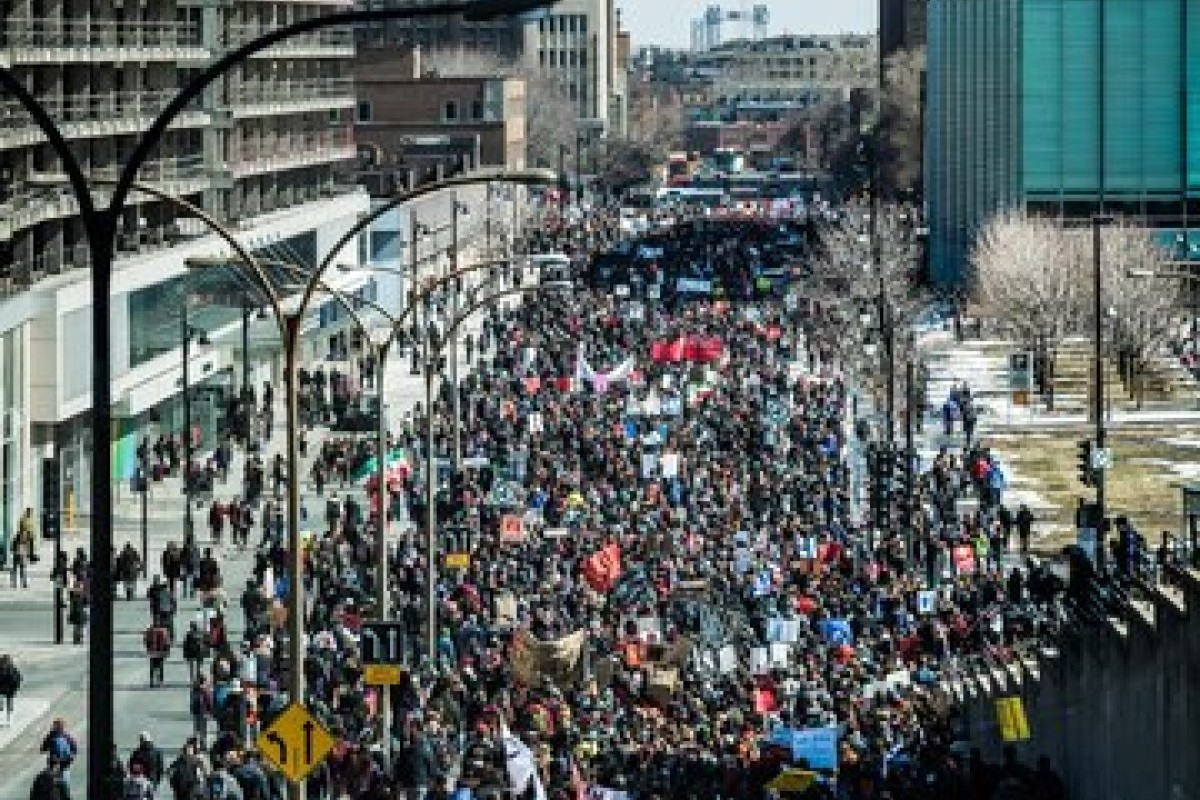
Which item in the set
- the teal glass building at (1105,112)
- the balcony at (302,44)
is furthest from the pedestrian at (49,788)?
the teal glass building at (1105,112)

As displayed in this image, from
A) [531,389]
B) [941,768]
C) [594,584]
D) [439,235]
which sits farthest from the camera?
[439,235]

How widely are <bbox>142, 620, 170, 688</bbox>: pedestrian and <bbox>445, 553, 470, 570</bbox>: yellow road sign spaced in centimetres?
489

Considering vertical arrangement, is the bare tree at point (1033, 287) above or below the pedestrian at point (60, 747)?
above

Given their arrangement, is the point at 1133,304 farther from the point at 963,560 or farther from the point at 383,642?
the point at 383,642

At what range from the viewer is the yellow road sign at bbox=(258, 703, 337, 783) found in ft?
80.2

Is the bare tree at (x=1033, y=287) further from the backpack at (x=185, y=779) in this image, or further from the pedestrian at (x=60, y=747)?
the backpack at (x=185, y=779)

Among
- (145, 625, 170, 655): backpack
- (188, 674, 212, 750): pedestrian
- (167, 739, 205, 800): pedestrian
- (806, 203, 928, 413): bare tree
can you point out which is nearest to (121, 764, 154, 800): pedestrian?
(167, 739, 205, 800): pedestrian

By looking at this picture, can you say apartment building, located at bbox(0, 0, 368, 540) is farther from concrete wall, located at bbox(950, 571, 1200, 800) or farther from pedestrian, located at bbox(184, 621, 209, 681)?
concrete wall, located at bbox(950, 571, 1200, 800)

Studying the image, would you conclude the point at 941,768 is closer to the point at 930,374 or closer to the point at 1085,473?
the point at 1085,473

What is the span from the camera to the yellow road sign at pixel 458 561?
47281 mm

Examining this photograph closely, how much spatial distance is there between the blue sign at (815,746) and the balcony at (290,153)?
59.9 metres

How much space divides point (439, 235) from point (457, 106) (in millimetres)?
45010

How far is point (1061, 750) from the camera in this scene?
3597 centimetres

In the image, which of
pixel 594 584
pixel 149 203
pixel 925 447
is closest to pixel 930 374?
pixel 925 447
